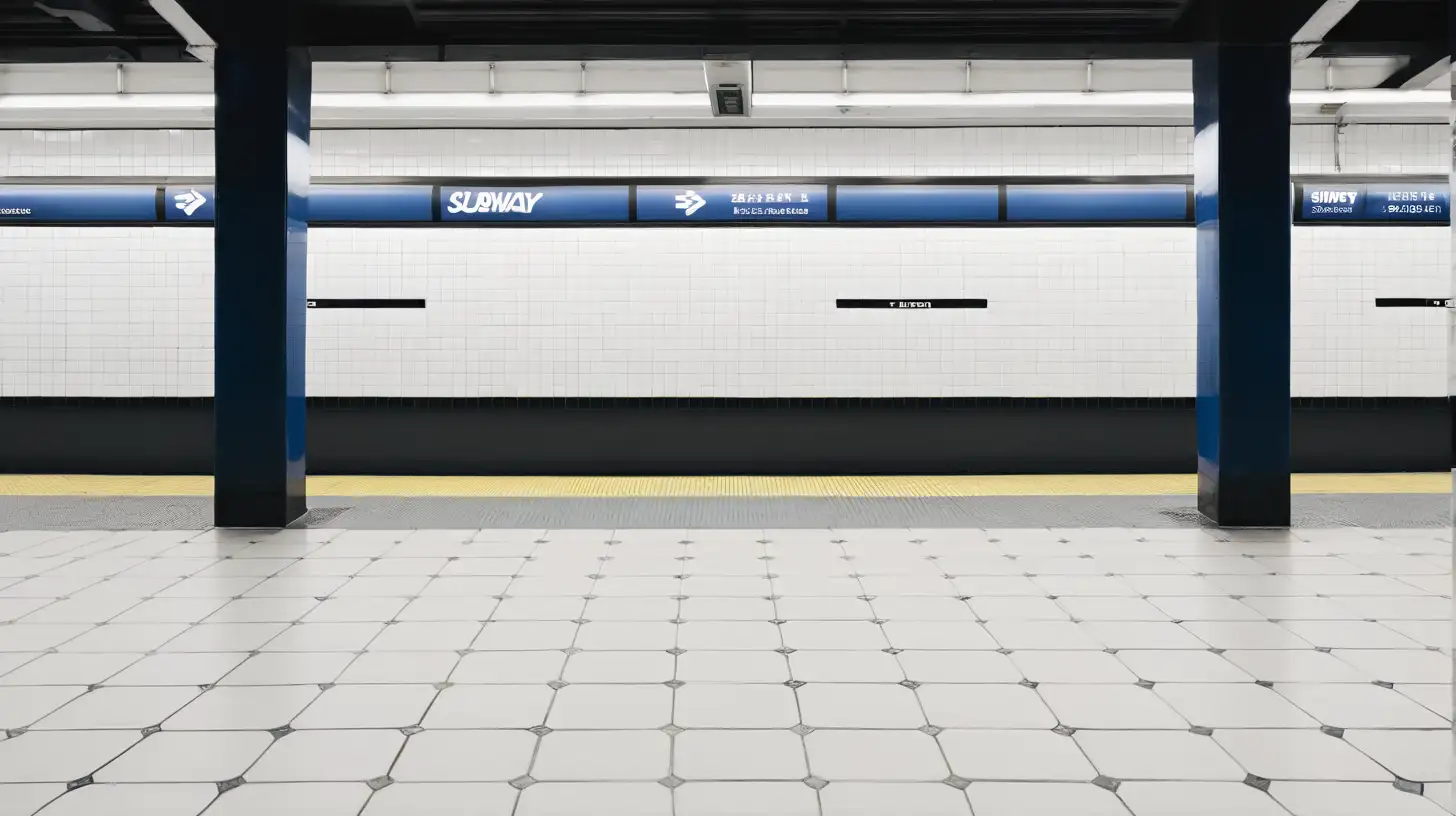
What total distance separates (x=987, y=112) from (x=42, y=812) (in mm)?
6224

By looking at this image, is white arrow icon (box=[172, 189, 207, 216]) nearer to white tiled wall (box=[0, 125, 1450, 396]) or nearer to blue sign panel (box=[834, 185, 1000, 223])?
white tiled wall (box=[0, 125, 1450, 396])

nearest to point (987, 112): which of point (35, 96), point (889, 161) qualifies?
point (889, 161)

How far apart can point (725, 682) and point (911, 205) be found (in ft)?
17.7

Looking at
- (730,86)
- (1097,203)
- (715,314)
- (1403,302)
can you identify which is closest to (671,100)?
(730,86)

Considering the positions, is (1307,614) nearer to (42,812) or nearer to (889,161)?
(42,812)

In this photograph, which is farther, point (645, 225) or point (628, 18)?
point (645, 225)

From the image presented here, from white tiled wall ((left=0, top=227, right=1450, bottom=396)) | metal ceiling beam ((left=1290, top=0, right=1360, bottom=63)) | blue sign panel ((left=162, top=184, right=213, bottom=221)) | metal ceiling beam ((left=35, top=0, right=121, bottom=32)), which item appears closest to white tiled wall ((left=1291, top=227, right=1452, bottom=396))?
white tiled wall ((left=0, top=227, right=1450, bottom=396))

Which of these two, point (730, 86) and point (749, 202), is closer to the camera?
point (730, 86)

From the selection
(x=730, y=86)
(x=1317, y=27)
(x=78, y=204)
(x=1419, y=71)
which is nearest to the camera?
(x=1317, y=27)

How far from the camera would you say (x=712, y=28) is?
15.9ft

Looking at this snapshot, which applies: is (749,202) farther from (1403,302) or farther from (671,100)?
(1403,302)

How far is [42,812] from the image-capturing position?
6.21ft

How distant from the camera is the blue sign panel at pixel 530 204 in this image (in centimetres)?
725

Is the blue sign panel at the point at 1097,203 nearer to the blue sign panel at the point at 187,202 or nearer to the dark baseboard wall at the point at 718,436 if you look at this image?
the dark baseboard wall at the point at 718,436
